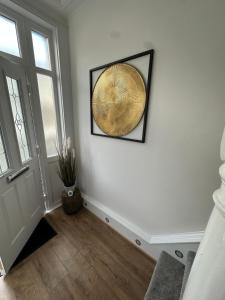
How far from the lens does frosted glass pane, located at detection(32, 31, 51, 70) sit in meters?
1.74

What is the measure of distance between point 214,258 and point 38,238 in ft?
6.73

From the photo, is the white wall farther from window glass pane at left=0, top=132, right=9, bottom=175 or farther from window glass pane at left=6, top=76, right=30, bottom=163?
window glass pane at left=0, top=132, right=9, bottom=175

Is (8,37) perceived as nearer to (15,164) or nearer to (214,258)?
(15,164)

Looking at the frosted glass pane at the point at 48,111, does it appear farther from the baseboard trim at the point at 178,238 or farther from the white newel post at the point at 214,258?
the white newel post at the point at 214,258

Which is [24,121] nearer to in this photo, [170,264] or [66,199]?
[66,199]

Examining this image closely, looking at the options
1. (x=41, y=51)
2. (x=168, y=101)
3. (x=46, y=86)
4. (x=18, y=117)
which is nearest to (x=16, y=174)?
(x=18, y=117)

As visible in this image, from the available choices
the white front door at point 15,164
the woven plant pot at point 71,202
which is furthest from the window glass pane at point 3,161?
the woven plant pot at point 71,202

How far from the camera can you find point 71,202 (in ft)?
6.99

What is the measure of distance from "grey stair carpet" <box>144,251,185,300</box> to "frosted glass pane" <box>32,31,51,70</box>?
268 cm

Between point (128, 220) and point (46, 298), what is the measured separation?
1.07m

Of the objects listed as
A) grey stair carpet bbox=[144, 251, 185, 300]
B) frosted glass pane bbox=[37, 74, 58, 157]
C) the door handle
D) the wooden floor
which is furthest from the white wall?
the door handle

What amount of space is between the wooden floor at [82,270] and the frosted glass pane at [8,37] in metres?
2.31

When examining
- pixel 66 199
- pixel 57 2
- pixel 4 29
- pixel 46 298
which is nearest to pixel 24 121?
pixel 4 29

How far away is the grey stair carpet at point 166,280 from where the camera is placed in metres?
1.06
